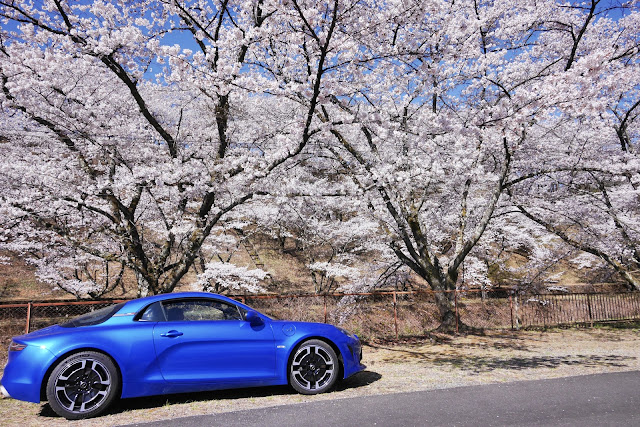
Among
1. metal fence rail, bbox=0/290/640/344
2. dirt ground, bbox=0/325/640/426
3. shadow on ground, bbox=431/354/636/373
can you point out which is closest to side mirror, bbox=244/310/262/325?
dirt ground, bbox=0/325/640/426

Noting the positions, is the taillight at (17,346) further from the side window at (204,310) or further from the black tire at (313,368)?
the black tire at (313,368)

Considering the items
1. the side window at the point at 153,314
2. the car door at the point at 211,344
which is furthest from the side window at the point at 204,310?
the side window at the point at 153,314

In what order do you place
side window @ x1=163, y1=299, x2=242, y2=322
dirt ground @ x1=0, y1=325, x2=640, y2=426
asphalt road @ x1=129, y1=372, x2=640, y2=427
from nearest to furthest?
asphalt road @ x1=129, y1=372, x2=640, y2=427, dirt ground @ x1=0, y1=325, x2=640, y2=426, side window @ x1=163, y1=299, x2=242, y2=322

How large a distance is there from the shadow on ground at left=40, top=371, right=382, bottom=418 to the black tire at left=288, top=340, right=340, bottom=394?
255 mm

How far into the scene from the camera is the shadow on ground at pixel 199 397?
4844mm

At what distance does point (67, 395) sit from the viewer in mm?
4402

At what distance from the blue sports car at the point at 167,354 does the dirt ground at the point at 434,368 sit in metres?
0.24

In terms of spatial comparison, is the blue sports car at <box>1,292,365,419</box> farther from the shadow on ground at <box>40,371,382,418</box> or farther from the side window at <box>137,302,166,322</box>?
the shadow on ground at <box>40,371,382,418</box>

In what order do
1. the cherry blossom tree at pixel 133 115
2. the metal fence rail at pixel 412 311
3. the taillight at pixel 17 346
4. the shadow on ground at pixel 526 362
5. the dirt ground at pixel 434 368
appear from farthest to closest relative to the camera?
the metal fence rail at pixel 412 311
the cherry blossom tree at pixel 133 115
the shadow on ground at pixel 526 362
the dirt ground at pixel 434 368
the taillight at pixel 17 346

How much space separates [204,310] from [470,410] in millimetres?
3286

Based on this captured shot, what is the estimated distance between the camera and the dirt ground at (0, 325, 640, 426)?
4.73 meters

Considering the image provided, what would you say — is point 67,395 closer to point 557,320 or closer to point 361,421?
point 361,421

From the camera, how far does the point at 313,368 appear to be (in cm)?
536

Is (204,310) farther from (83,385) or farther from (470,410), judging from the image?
(470,410)
